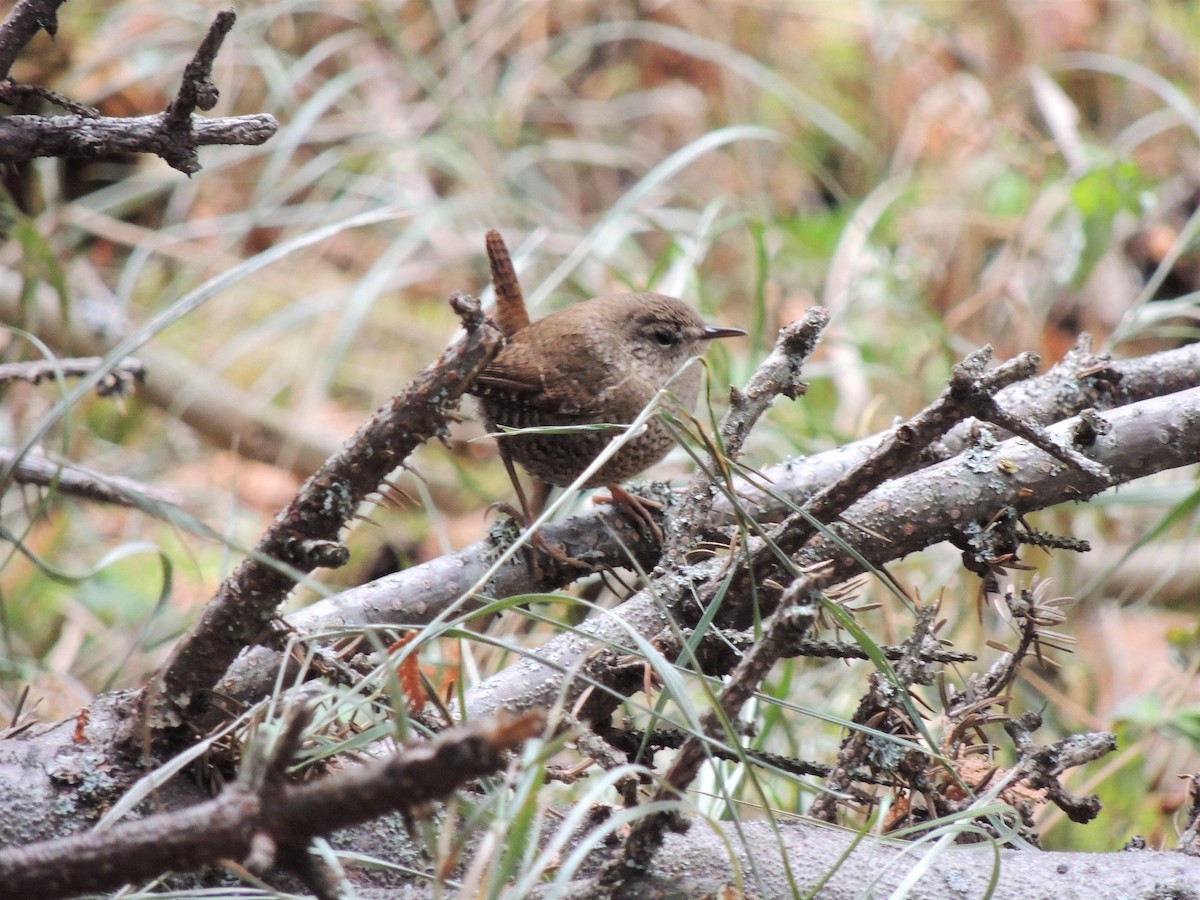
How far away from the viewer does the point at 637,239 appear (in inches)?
221

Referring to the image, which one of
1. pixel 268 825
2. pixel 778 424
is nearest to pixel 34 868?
pixel 268 825

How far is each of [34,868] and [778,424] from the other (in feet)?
7.45

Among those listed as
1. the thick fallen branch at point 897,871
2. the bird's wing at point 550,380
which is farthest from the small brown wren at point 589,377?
the thick fallen branch at point 897,871

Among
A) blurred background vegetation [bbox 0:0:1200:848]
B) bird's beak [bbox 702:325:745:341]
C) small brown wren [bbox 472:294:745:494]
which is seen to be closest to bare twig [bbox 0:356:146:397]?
blurred background vegetation [bbox 0:0:1200:848]

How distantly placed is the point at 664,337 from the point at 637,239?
120 inches

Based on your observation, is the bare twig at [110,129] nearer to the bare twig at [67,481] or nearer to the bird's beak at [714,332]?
the bare twig at [67,481]

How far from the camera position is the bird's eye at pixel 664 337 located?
2.65 meters

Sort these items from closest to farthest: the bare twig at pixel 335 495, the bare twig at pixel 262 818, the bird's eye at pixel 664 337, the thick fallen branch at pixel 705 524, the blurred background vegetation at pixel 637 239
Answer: the bare twig at pixel 262 818 < the bare twig at pixel 335 495 < the thick fallen branch at pixel 705 524 < the bird's eye at pixel 664 337 < the blurred background vegetation at pixel 637 239

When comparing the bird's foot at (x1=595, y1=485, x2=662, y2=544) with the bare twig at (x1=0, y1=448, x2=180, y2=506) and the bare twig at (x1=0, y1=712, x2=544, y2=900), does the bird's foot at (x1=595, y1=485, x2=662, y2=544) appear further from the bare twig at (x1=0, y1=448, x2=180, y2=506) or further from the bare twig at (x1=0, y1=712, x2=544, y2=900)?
the bare twig at (x1=0, y1=712, x2=544, y2=900)

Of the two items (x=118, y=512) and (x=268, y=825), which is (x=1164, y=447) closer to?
(x=268, y=825)

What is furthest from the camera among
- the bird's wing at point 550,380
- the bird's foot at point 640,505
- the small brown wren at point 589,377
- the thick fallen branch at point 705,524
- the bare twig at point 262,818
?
the bird's wing at point 550,380

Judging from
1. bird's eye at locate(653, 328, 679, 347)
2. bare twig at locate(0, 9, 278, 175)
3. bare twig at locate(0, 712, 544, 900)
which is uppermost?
bird's eye at locate(653, 328, 679, 347)

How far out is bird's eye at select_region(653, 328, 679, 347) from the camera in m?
2.65

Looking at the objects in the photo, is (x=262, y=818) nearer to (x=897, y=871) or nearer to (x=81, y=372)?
(x=897, y=871)
